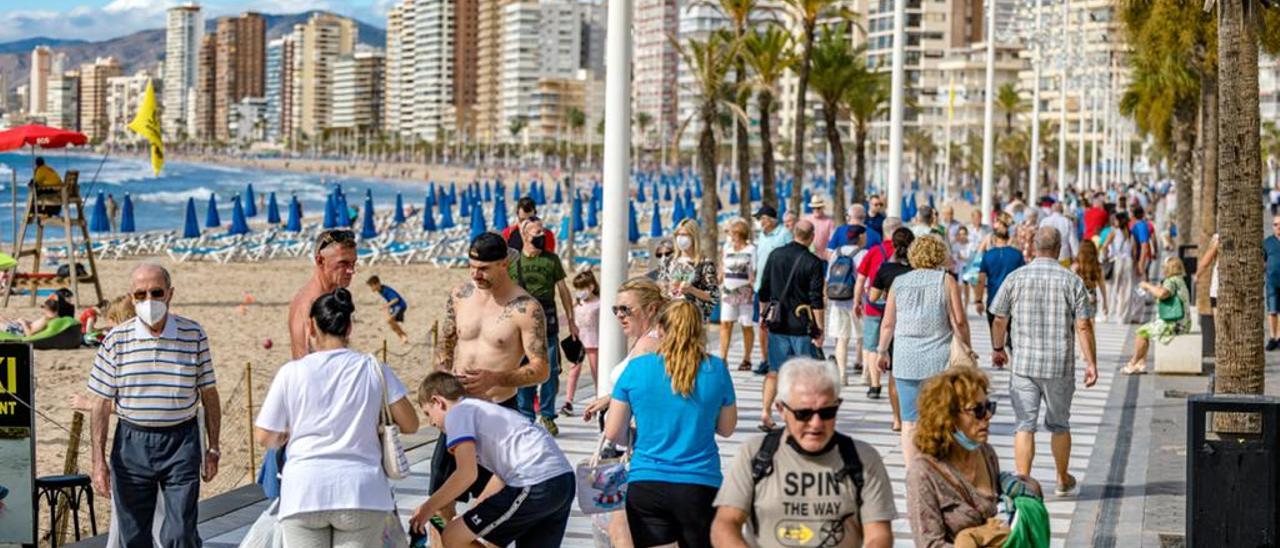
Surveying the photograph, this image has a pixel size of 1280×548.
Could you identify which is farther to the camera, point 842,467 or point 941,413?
point 941,413

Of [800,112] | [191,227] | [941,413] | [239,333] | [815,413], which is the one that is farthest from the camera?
[191,227]

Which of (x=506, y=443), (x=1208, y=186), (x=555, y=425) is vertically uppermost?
(x=1208, y=186)

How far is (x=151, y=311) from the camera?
7.24 meters

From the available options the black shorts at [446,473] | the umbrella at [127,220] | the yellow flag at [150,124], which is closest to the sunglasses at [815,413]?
the black shorts at [446,473]

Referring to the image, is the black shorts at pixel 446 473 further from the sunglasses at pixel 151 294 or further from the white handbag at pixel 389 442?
the sunglasses at pixel 151 294

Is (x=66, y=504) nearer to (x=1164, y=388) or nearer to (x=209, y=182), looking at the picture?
(x=1164, y=388)

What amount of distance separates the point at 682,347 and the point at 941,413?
1199mm

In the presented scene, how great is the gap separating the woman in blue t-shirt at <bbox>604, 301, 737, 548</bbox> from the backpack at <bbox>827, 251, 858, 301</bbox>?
9.12m

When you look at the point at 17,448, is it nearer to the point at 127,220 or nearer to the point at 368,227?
the point at 368,227

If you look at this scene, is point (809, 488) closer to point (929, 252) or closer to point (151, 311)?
point (151, 311)

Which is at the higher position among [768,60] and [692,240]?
[768,60]

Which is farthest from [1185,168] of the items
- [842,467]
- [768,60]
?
[842,467]

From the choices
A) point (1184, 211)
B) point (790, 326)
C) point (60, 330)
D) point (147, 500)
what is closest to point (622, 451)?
point (147, 500)

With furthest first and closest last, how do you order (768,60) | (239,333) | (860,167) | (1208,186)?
(860,167)
(768,60)
(239,333)
(1208,186)
